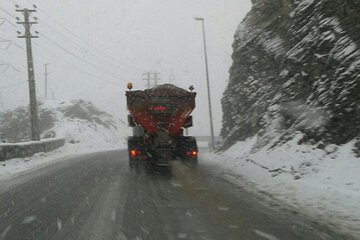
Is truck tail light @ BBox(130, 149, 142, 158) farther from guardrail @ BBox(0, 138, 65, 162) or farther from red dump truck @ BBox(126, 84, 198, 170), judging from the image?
guardrail @ BBox(0, 138, 65, 162)

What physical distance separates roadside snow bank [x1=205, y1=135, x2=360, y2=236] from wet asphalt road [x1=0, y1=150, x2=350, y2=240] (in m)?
0.61

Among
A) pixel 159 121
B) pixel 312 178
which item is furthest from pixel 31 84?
pixel 312 178

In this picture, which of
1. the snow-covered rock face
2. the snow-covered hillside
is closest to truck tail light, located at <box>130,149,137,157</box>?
the snow-covered rock face

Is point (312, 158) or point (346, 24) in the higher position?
point (346, 24)

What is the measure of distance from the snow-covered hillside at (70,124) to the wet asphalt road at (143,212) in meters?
38.3

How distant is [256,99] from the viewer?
22.6 meters

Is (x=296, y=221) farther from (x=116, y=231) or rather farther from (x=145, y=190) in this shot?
(x=145, y=190)

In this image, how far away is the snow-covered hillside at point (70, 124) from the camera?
53.9 m

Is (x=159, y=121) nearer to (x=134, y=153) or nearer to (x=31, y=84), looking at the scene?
(x=134, y=153)

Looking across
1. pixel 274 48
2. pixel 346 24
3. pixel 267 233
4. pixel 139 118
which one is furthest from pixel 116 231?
pixel 274 48

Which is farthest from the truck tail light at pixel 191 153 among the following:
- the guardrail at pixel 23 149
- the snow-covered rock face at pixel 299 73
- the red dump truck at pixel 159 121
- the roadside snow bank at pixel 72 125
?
the roadside snow bank at pixel 72 125

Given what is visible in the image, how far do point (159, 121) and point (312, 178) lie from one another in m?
6.65

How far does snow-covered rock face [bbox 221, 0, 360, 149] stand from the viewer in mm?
13016

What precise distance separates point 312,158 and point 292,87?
529cm
